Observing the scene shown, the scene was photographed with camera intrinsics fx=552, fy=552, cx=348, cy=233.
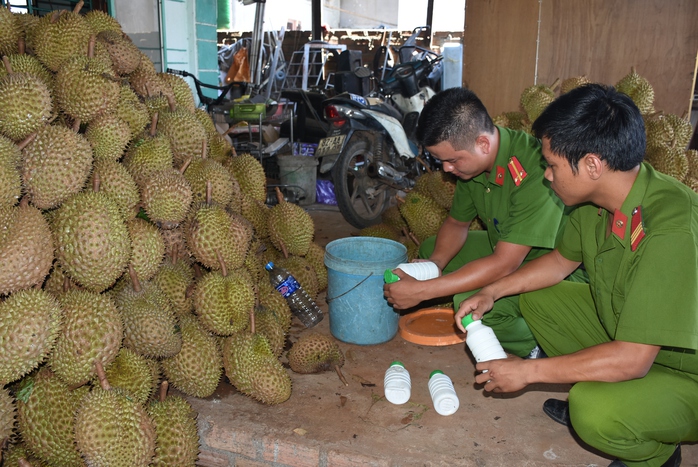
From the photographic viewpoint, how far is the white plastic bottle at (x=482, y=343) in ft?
6.44

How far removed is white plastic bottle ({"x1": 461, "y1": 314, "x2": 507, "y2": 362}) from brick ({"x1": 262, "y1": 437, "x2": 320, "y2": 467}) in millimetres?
679

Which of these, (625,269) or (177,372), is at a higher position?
(625,269)

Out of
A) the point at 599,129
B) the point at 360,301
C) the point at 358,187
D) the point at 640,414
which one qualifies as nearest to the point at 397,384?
the point at 360,301

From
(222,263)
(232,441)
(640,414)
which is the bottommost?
(232,441)

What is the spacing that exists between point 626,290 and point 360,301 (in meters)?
1.29

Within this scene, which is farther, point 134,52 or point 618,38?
point 618,38

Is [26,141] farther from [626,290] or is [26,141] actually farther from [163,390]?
[626,290]

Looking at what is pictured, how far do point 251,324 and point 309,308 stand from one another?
0.71 metres

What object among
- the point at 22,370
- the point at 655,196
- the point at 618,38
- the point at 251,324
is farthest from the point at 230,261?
the point at 618,38

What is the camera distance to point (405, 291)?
241 centimetres

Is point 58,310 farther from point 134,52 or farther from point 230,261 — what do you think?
point 134,52

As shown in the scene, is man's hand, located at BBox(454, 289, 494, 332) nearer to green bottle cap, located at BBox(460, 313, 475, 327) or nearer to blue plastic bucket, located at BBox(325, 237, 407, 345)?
A: green bottle cap, located at BBox(460, 313, 475, 327)

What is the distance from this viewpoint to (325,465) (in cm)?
201

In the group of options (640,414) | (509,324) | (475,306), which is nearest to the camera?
(640,414)
